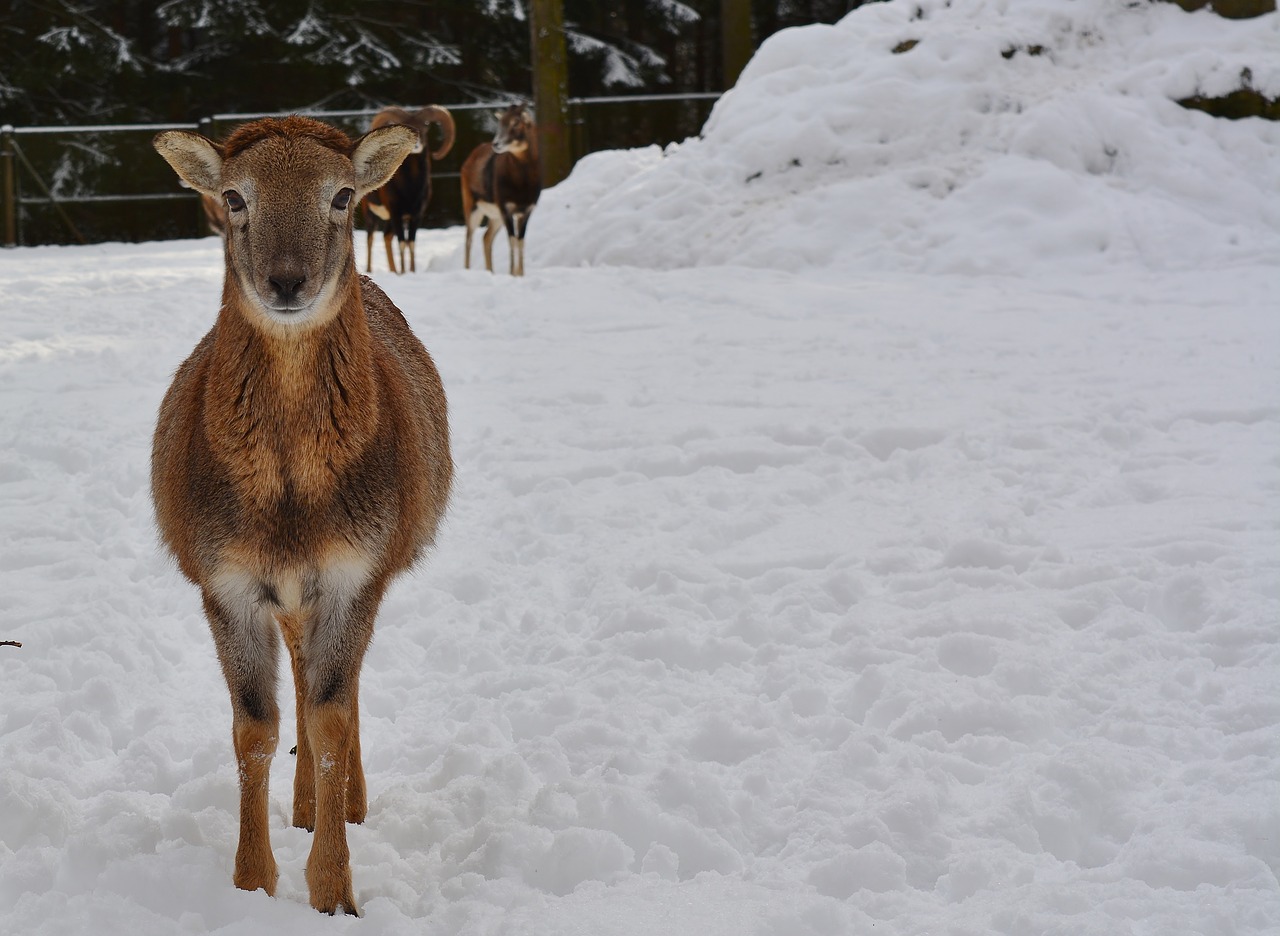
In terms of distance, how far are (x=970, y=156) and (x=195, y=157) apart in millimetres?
10377

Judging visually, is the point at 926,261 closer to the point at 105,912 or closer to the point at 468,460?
the point at 468,460

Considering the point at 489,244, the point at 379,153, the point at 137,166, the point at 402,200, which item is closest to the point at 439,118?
the point at 402,200

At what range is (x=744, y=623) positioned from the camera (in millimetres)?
5129

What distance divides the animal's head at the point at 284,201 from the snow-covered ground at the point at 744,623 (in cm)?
148

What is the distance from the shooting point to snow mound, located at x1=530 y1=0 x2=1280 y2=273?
38.3 ft

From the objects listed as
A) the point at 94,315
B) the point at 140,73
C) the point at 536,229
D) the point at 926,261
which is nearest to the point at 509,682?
the point at 94,315

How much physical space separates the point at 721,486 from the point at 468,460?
1.37 m

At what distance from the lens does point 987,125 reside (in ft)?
42.6

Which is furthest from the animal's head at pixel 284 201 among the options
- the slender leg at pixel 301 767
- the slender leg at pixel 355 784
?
the slender leg at pixel 355 784

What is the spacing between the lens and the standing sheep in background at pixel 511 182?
1405 centimetres

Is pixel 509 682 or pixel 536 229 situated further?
pixel 536 229

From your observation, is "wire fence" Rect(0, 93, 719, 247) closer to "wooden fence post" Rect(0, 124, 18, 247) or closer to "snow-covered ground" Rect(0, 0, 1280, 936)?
"wooden fence post" Rect(0, 124, 18, 247)

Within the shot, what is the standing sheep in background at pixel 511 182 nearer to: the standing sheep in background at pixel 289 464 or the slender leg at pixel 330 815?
the standing sheep in background at pixel 289 464

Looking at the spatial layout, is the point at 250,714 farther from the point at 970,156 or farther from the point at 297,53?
the point at 297,53
